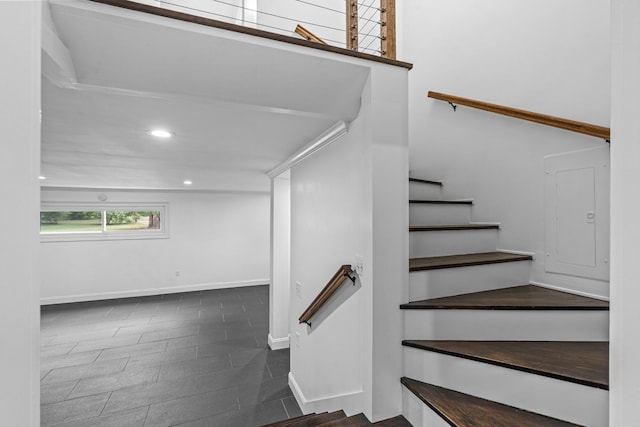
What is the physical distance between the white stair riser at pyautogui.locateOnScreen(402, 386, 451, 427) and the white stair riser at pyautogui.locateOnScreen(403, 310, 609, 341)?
0.89 feet

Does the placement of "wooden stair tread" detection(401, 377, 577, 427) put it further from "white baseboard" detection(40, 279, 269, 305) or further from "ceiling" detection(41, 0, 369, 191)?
"white baseboard" detection(40, 279, 269, 305)

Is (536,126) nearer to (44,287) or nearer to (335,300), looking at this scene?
(335,300)

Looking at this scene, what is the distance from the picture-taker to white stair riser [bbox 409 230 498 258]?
1.94 m

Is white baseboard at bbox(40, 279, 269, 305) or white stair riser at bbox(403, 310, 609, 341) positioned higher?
white stair riser at bbox(403, 310, 609, 341)

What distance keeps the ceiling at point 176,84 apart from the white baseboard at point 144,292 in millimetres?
4504

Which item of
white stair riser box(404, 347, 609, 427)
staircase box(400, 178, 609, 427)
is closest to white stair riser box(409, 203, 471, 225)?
staircase box(400, 178, 609, 427)

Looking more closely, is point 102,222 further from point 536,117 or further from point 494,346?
point 536,117

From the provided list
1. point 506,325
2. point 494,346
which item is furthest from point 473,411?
point 506,325

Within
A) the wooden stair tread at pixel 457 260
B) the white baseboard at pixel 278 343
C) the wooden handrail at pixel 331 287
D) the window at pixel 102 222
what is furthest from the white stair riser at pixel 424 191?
the window at pixel 102 222

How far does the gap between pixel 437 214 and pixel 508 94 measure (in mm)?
985

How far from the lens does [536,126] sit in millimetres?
1993

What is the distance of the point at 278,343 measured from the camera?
3779 millimetres

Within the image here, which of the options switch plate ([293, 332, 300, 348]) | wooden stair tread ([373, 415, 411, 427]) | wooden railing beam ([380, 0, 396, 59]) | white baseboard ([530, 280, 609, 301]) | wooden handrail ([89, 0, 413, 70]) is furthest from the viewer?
switch plate ([293, 332, 300, 348])

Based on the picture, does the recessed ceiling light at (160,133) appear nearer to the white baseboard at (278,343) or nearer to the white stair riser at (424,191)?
the white stair riser at (424,191)
